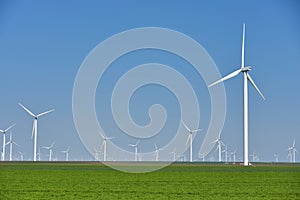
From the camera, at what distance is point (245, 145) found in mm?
84812

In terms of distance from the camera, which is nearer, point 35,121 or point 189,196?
point 189,196

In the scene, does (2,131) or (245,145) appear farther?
(2,131)

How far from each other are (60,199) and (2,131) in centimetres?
9802

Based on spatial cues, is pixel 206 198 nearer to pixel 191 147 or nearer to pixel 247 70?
pixel 247 70

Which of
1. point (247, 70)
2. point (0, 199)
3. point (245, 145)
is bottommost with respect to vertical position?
point (0, 199)

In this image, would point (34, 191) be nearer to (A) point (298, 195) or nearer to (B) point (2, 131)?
(A) point (298, 195)

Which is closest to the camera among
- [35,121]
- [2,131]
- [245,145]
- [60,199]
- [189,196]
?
[60,199]

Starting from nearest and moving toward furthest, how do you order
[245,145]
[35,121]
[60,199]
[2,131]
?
[60,199] → [245,145] → [35,121] → [2,131]

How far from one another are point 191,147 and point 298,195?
9237 centimetres

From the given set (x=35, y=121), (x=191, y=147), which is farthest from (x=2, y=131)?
(x=191, y=147)

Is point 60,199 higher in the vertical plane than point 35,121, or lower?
lower

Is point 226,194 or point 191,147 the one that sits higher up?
point 191,147

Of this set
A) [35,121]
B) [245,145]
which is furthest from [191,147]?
[245,145]

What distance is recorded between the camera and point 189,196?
112 ft
